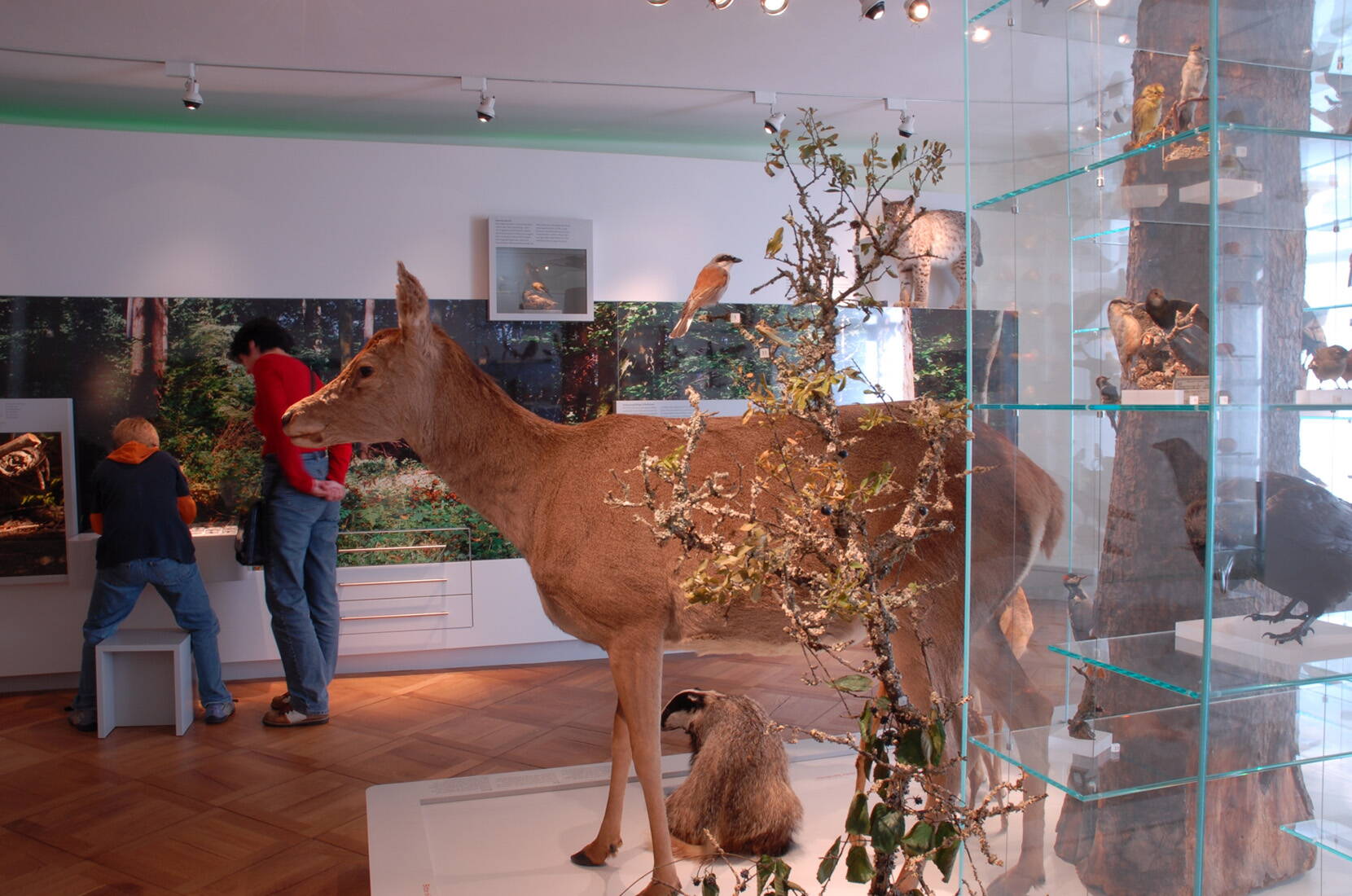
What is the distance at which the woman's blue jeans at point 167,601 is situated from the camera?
479 centimetres

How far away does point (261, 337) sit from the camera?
16.7 feet

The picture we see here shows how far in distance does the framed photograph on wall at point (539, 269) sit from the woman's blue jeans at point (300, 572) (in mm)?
1666

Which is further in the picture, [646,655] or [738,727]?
[738,727]

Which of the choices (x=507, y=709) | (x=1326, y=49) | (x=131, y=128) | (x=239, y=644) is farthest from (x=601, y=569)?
(x=131, y=128)

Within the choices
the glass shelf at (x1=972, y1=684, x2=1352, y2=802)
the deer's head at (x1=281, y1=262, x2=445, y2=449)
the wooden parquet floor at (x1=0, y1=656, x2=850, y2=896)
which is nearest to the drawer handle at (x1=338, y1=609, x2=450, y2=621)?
the wooden parquet floor at (x1=0, y1=656, x2=850, y2=896)

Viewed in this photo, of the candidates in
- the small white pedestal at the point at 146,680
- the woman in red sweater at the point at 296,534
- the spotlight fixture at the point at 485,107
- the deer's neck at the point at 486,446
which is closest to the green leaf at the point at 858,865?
the deer's neck at the point at 486,446

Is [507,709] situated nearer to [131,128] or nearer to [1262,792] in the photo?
[1262,792]

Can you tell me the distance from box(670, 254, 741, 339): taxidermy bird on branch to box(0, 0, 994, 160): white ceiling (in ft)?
3.50

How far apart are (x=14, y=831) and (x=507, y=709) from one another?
2.18 meters

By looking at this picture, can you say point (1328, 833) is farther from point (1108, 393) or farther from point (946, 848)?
point (946, 848)

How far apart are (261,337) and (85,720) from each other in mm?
2126

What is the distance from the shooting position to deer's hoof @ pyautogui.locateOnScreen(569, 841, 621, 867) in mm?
3043

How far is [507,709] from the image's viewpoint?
510 cm

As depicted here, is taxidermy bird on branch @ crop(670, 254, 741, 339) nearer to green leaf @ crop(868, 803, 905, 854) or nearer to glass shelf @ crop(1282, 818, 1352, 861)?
glass shelf @ crop(1282, 818, 1352, 861)
